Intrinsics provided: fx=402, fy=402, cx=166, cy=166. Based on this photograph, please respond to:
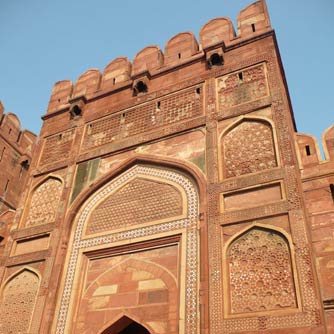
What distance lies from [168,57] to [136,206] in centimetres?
309

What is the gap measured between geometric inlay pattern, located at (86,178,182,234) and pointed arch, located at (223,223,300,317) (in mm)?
1103

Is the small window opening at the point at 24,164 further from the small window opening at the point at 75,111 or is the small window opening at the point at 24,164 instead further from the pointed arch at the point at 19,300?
the pointed arch at the point at 19,300

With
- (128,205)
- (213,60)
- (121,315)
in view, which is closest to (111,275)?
(121,315)

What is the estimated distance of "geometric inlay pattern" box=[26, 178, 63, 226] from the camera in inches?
252

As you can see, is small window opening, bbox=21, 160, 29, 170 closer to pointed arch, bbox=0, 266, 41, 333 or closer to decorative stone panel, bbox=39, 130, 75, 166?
decorative stone panel, bbox=39, 130, 75, 166

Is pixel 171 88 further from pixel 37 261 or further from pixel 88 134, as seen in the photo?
pixel 37 261

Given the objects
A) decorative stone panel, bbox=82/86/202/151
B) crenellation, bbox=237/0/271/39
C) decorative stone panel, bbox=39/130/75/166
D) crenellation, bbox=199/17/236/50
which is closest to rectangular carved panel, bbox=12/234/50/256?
decorative stone panel, bbox=39/130/75/166

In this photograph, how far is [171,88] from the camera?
22.1 feet

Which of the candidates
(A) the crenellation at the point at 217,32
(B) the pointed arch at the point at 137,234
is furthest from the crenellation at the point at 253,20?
(B) the pointed arch at the point at 137,234

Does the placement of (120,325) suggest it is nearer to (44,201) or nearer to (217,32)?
(44,201)

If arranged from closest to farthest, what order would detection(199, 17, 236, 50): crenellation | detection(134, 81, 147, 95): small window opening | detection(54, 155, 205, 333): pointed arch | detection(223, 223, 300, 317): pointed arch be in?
detection(223, 223, 300, 317): pointed arch
detection(54, 155, 205, 333): pointed arch
detection(199, 17, 236, 50): crenellation
detection(134, 81, 147, 95): small window opening

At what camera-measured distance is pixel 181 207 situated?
5.27 metres

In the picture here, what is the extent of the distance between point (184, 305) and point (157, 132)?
2.81m

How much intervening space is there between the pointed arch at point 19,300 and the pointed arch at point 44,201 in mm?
867
